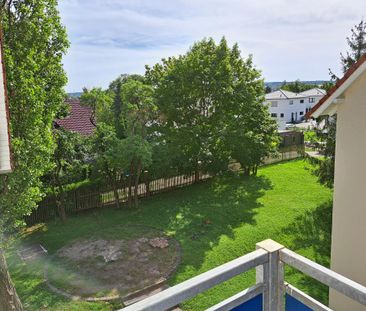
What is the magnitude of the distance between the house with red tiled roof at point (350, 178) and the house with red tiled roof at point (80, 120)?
16.6 m

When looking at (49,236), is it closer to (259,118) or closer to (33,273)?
(33,273)

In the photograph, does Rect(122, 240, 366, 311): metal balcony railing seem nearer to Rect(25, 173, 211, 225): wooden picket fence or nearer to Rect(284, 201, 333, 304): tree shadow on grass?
Rect(284, 201, 333, 304): tree shadow on grass

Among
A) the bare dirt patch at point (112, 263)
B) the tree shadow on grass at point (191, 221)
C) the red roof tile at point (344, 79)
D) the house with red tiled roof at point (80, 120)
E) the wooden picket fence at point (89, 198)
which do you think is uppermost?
the red roof tile at point (344, 79)

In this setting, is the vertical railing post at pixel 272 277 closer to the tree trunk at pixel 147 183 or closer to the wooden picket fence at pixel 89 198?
the wooden picket fence at pixel 89 198

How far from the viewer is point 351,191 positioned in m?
6.79

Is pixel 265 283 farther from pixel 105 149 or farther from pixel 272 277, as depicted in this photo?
pixel 105 149

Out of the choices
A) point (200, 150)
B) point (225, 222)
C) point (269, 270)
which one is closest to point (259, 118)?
point (200, 150)

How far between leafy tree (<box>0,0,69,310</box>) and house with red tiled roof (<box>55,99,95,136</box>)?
1296 cm

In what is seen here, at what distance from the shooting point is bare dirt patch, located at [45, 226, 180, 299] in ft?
29.7

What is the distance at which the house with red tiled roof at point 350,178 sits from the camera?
6461 millimetres

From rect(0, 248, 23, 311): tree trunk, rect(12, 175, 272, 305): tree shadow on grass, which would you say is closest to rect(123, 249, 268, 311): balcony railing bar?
rect(0, 248, 23, 311): tree trunk

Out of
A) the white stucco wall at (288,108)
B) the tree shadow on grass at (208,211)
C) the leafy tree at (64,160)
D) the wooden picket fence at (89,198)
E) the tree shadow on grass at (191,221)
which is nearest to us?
the tree shadow on grass at (191,221)

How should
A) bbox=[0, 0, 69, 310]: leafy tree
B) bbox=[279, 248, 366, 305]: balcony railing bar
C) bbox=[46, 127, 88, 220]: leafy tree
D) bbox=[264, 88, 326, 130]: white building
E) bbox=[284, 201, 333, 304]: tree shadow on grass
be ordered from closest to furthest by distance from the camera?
bbox=[279, 248, 366, 305]: balcony railing bar
bbox=[0, 0, 69, 310]: leafy tree
bbox=[284, 201, 333, 304]: tree shadow on grass
bbox=[46, 127, 88, 220]: leafy tree
bbox=[264, 88, 326, 130]: white building

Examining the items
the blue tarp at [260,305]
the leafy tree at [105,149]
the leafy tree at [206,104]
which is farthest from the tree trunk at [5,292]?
the leafy tree at [206,104]
